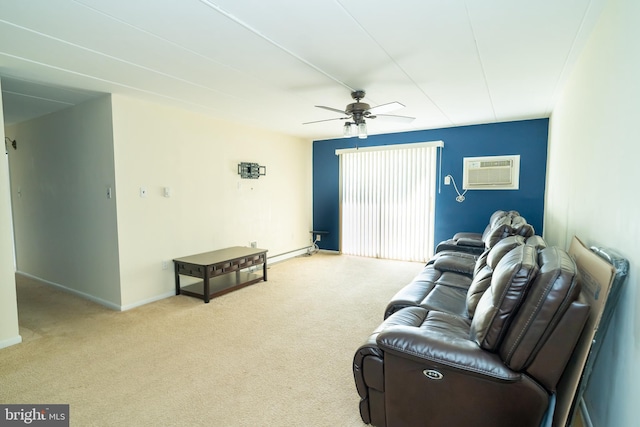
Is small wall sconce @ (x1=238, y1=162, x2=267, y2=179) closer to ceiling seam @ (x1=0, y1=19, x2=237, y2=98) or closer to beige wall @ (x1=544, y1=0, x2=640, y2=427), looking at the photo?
ceiling seam @ (x1=0, y1=19, x2=237, y2=98)

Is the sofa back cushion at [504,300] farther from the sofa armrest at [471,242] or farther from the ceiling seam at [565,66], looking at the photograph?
the sofa armrest at [471,242]

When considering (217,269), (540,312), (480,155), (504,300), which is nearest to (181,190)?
(217,269)

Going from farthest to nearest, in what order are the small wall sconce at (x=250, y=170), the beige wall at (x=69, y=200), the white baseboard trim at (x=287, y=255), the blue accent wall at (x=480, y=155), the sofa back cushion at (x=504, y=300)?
1. the white baseboard trim at (x=287, y=255)
2. the small wall sconce at (x=250, y=170)
3. the blue accent wall at (x=480, y=155)
4. the beige wall at (x=69, y=200)
5. the sofa back cushion at (x=504, y=300)

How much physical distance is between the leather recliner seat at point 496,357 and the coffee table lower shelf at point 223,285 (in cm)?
287

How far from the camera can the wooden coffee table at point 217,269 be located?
3959 millimetres

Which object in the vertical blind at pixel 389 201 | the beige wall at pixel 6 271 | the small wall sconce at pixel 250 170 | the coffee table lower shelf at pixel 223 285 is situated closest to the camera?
the beige wall at pixel 6 271

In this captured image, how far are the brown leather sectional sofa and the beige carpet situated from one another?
439mm

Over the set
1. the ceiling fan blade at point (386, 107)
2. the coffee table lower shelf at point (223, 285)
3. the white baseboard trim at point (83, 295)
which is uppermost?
the ceiling fan blade at point (386, 107)

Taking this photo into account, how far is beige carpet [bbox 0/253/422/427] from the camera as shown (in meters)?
2.04

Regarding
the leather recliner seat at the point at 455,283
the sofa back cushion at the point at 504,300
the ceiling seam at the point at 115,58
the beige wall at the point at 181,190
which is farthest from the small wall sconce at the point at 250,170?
the sofa back cushion at the point at 504,300

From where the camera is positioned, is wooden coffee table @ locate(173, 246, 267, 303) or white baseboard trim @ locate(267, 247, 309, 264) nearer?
wooden coffee table @ locate(173, 246, 267, 303)

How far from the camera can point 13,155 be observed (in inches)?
197

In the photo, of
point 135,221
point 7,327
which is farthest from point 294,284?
point 7,327

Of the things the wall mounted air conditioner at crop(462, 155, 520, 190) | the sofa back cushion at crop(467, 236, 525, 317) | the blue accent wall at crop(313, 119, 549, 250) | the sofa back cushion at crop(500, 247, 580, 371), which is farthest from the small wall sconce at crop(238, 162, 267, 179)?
the sofa back cushion at crop(500, 247, 580, 371)
